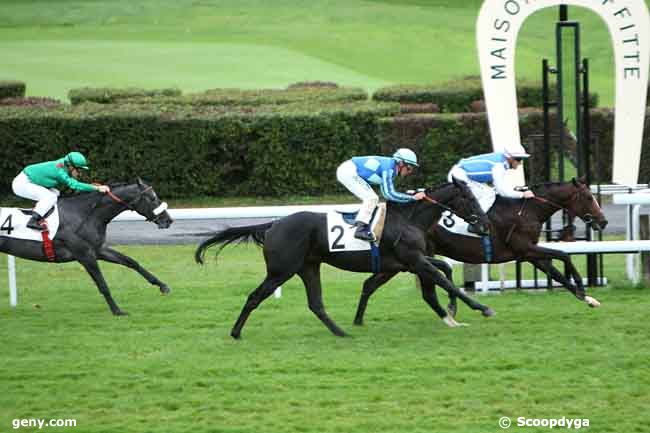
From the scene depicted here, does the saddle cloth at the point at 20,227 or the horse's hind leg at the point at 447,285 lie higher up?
the saddle cloth at the point at 20,227

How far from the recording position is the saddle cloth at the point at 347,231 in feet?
29.0

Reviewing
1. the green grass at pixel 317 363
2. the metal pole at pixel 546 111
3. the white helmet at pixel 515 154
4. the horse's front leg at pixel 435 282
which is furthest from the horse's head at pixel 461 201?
the metal pole at pixel 546 111

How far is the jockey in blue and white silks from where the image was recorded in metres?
9.90

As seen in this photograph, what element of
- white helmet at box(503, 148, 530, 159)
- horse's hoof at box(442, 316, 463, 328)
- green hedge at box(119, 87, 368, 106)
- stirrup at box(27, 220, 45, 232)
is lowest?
horse's hoof at box(442, 316, 463, 328)

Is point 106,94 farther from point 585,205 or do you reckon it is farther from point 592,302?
point 592,302

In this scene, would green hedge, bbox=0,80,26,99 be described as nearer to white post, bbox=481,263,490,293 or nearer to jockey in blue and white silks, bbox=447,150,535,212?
white post, bbox=481,263,490,293

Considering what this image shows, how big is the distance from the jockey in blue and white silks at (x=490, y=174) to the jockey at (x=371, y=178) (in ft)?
3.29

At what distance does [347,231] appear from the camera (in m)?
8.86

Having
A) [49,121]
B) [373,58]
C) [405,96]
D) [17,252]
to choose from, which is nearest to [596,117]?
[405,96]

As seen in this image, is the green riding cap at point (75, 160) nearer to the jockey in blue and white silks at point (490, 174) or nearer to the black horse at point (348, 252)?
the black horse at point (348, 252)

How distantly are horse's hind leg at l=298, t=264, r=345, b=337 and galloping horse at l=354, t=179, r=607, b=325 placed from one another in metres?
1.30

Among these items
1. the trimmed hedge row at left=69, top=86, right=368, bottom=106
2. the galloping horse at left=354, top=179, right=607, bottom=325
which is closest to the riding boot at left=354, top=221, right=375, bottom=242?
the galloping horse at left=354, top=179, right=607, bottom=325

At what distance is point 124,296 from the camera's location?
426 inches

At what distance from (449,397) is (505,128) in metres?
4.30
